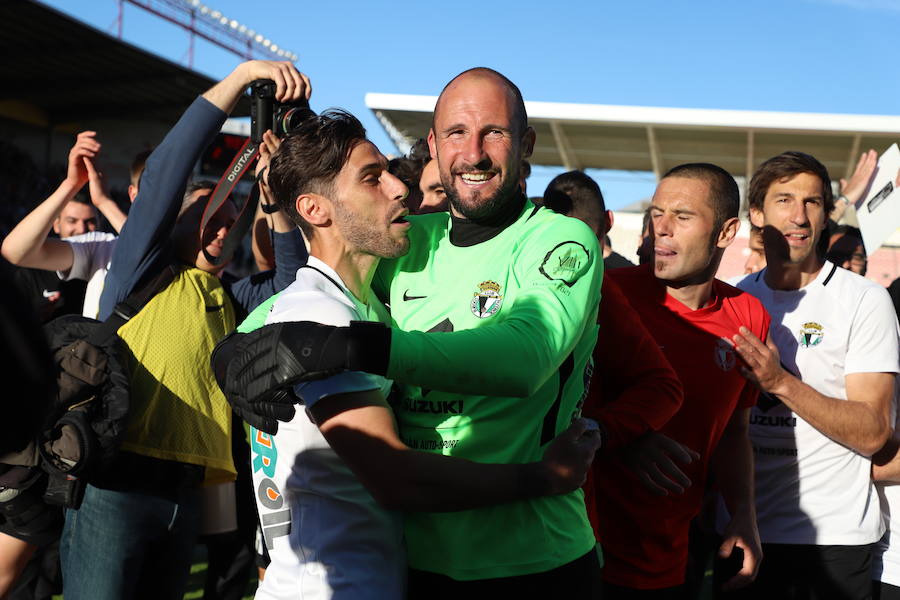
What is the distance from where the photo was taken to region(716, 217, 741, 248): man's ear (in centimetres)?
309

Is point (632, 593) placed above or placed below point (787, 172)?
below

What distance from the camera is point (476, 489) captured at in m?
1.81

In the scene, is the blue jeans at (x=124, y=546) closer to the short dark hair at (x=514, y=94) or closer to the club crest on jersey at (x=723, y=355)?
the short dark hair at (x=514, y=94)

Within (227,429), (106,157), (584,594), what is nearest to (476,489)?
(584,594)

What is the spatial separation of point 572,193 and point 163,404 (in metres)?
2.07

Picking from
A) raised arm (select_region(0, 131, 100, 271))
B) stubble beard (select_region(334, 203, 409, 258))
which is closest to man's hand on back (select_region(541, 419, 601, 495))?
stubble beard (select_region(334, 203, 409, 258))

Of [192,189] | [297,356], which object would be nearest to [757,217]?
[192,189]

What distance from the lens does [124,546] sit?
2.78 meters

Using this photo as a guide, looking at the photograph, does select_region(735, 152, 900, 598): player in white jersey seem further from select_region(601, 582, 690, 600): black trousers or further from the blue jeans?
the blue jeans

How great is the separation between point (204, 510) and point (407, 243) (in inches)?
65.6

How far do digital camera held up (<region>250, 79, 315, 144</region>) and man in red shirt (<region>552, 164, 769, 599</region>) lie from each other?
1.31 m

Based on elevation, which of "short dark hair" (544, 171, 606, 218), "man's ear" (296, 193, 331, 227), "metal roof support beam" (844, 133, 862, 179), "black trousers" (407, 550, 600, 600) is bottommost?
"black trousers" (407, 550, 600, 600)

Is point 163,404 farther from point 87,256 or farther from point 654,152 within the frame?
point 654,152

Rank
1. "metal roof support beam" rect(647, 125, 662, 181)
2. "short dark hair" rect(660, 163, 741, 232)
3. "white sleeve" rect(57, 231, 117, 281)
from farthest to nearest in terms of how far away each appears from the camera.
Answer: "metal roof support beam" rect(647, 125, 662, 181) < "white sleeve" rect(57, 231, 117, 281) < "short dark hair" rect(660, 163, 741, 232)
